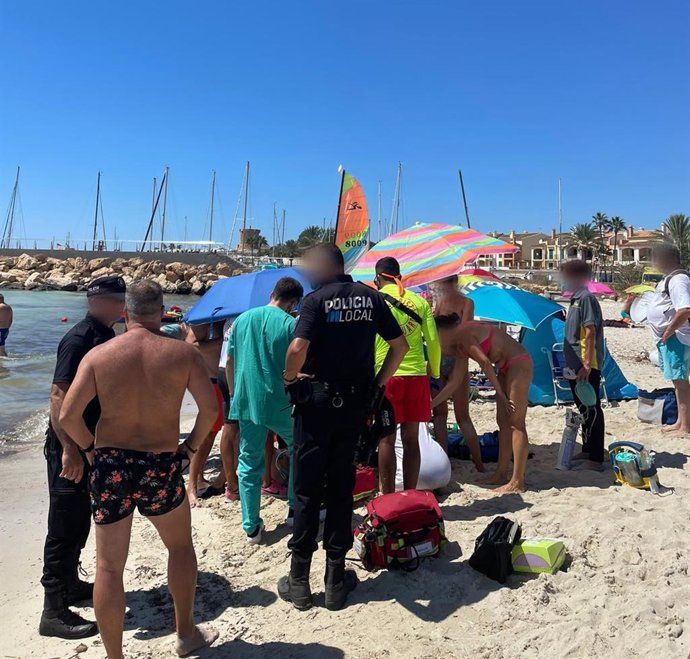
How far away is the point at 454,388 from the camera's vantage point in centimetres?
505

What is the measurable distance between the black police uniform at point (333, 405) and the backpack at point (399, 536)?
0.30 meters

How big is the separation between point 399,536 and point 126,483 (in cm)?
171

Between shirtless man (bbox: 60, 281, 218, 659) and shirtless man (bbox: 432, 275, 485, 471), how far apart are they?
2854mm

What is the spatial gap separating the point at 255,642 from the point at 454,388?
2710mm

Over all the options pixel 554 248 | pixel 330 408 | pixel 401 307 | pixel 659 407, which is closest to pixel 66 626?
pixel 330 408

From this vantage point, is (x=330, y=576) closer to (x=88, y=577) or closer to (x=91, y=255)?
(x=88, y=577)

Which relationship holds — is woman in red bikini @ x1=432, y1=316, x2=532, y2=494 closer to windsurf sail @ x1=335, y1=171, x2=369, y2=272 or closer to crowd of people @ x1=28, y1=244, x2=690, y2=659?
crowd of people @ x1=28, y1=244, x2=690, y2=659

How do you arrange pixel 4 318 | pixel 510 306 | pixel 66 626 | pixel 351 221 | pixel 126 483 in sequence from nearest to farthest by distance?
pixel 126 483, pixel 66 626, pixel 510 306, pixel 351 221, pixel 4 318

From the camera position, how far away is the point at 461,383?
208 inches

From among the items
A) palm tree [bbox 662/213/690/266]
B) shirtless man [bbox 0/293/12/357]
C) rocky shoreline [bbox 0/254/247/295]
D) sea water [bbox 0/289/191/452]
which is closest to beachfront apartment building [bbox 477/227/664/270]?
palm tree [bbox 662/213/690/266]

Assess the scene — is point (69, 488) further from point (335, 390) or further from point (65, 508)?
point (335, 390)

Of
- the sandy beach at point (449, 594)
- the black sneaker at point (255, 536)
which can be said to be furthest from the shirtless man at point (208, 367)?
the black sneaker at point (255, 536)

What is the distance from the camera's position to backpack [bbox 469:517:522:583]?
3.33 m

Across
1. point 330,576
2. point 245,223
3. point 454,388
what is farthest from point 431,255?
point 245,223
